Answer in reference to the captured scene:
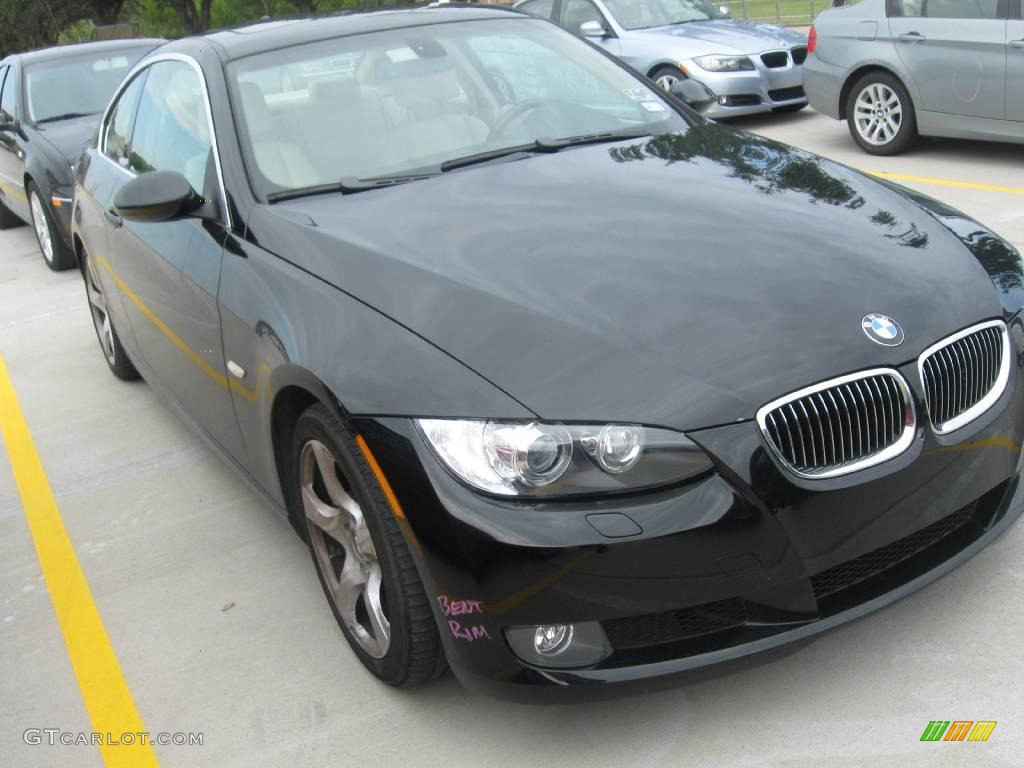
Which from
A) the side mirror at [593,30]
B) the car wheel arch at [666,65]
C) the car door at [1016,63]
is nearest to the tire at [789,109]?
the car wheel arch at [666,65]

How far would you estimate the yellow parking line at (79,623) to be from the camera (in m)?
3.01

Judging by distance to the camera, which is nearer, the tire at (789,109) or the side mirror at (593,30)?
the tire at (789,109)

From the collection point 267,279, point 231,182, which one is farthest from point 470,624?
point 231,182

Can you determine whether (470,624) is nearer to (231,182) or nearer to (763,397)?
(763,397)

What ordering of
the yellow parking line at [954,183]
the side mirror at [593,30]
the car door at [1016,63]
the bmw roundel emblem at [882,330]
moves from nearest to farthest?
1. the bmw roundel emblem at [882,330]
2. the yellow parking line at [954,183]
3. the car door at [1016,63]
4. the side mirror at [593,30]

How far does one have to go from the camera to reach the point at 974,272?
9.84ft

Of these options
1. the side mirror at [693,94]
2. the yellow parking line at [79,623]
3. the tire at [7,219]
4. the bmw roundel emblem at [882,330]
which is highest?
the side mirror at [693,94]

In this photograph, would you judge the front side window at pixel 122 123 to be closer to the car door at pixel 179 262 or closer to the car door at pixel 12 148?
the car door at pixel 179 262

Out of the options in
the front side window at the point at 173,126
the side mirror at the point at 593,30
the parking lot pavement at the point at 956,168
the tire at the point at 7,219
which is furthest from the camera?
the side mirror at the point at 593,30

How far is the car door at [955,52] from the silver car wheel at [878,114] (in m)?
0.28

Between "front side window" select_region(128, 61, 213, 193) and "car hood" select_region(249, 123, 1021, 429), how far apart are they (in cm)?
58

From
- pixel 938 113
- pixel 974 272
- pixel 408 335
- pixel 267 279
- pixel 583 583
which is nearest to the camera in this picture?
pixel 583 583

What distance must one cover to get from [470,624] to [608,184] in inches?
59.9

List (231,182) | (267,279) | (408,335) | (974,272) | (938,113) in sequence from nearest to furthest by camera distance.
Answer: (408,335) → (974,272) → (267,279) → (231,182) → (938,113)
